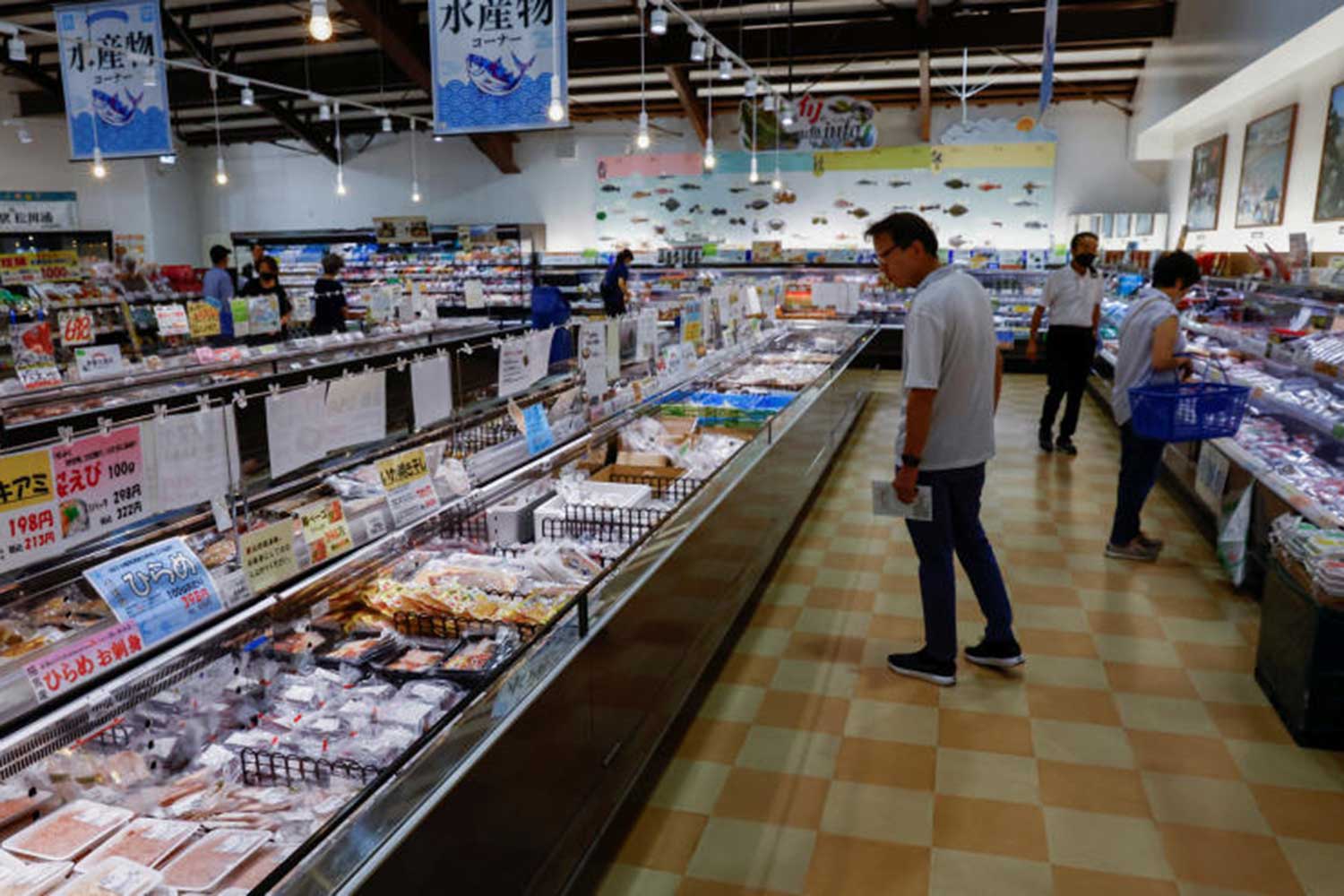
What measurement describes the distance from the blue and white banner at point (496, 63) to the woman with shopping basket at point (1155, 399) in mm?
3660

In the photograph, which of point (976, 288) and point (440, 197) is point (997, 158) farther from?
point (976, 288)

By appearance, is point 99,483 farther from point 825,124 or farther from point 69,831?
point 825,124

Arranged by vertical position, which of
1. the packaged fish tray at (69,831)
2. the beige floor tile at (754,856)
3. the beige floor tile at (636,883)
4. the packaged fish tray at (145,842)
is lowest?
the beige floor tile at (636,883)

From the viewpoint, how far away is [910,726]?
3.55m

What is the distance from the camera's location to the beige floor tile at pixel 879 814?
291 centimetres

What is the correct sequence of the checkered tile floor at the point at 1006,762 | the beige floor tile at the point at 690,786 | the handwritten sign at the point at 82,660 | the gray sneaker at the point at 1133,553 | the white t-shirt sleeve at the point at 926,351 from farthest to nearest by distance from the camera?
the gray sneaker at the point at 1133,553
the white t-shirt sleeve at the point at 926,351
the beige floor tile at the point at 690,786
the checkered tile floor at the point at 1006,762
the handwritten sign at the point at 82,660

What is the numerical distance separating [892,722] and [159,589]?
255 cm

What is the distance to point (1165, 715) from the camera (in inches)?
142

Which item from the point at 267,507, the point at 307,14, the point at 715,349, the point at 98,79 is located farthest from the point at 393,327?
the point at 267,507

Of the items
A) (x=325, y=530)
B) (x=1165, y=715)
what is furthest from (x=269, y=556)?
(x=1165, y=715)

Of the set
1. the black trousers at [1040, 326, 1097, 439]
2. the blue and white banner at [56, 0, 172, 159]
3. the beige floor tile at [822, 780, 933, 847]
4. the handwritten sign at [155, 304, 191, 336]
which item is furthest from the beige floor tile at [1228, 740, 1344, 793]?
the blue and white banner at [56, 0, 172, 159]

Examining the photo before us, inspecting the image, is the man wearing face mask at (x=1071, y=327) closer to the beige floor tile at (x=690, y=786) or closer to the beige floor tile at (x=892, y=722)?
the beige floor tile at (x=892, y=722)

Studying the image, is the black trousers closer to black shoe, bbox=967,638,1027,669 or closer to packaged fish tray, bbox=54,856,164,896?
black shoe, bbox=967,638,1027,669

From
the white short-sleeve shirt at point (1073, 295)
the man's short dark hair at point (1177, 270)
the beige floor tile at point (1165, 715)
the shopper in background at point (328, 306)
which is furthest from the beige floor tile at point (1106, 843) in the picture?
the shopper in background at point (328, 306)
